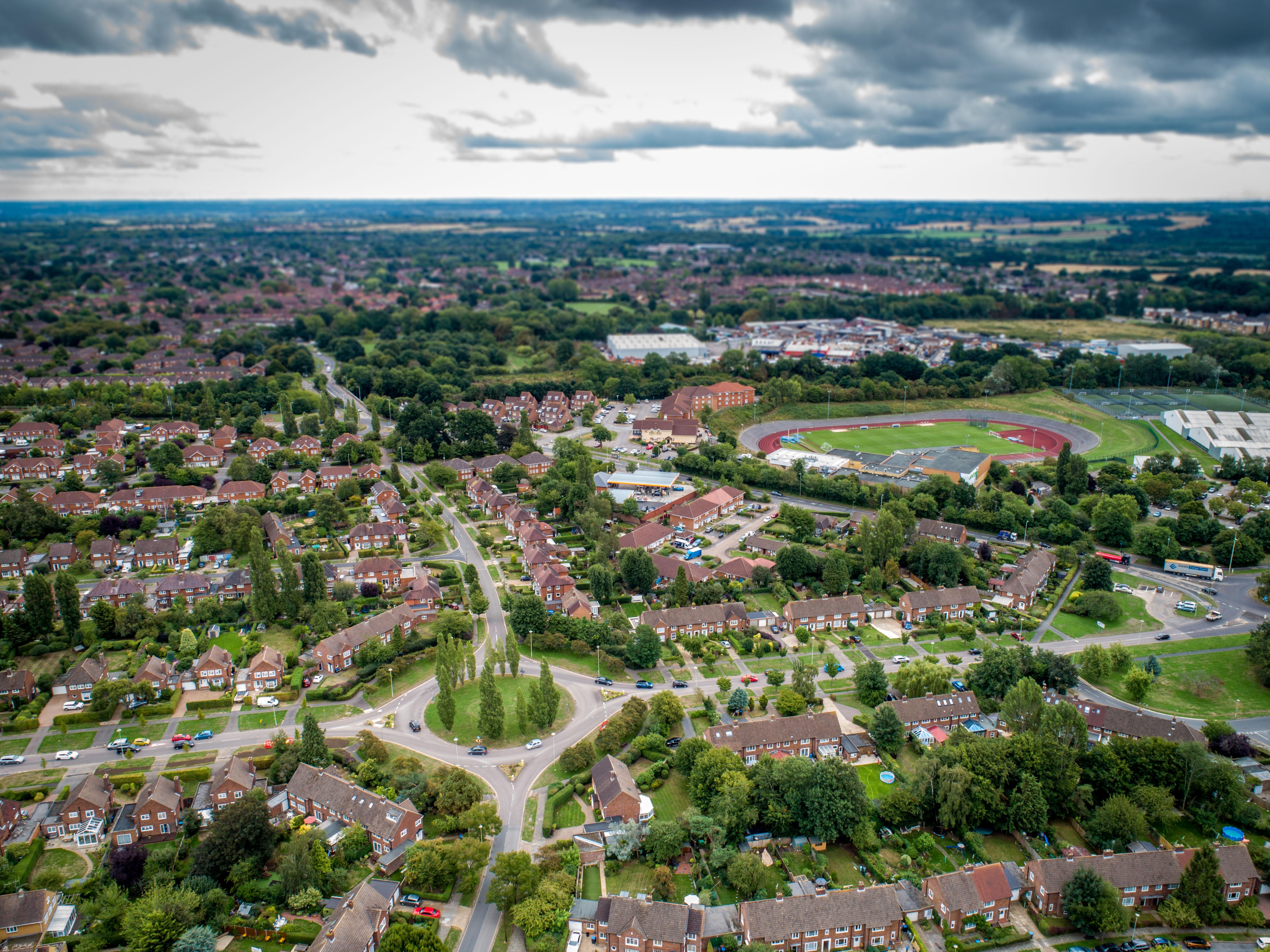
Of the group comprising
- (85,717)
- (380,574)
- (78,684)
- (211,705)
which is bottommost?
(211,705)

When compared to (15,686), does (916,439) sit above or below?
below

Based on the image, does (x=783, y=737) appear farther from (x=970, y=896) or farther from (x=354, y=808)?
(x=354, y=808)

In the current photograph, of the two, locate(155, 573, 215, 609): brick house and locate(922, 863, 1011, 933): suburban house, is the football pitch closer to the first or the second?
locate(155, 573, 215, 609): brick house

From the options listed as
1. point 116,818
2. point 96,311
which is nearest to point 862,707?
A: point 116,818

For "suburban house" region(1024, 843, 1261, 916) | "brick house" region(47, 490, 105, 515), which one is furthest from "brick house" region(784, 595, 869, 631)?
"brick house" region(47, 490, 105, 515)

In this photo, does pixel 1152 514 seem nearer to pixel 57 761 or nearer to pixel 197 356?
pixel 57 761

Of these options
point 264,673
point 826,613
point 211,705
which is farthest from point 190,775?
point 826,613
